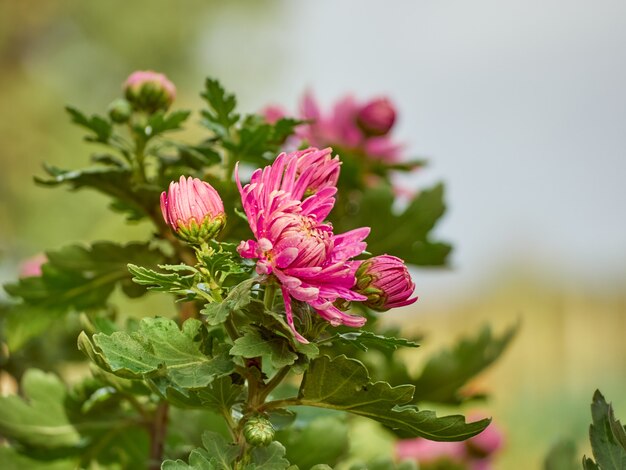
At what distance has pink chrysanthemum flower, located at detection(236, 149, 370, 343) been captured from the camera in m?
0.37

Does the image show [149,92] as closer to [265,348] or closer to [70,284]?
[70,284]

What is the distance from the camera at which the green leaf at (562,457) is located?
0.55 meters

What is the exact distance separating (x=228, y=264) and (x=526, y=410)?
3.96 m

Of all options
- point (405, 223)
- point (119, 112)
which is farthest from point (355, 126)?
point (119, 112)

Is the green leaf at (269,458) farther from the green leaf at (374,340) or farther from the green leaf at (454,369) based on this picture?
the green leaf at (454,369)

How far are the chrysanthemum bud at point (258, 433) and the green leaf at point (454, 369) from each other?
0.35m

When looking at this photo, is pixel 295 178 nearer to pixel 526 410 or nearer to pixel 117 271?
pixel 117 271

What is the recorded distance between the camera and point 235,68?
8594 millimetres

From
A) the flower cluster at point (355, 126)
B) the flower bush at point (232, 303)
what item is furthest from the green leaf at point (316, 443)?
the flower cluster at point (355, 126)

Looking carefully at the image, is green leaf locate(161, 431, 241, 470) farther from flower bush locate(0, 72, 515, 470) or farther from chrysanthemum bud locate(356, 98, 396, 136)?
chrysanthemum bud locate(356, 98, 396, 136)

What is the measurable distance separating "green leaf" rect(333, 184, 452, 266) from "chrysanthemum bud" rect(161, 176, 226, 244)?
0.87 feet

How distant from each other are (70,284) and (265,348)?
258 mm

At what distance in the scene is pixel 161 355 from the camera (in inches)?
15.2

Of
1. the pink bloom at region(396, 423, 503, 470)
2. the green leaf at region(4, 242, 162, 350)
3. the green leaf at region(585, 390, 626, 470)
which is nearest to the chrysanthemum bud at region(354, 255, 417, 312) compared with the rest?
the green leaf at region(585, 390, 626, 470)
